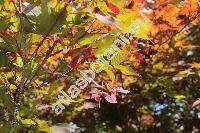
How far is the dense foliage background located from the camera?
1345 millimetres

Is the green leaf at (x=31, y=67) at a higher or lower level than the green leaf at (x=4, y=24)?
lower

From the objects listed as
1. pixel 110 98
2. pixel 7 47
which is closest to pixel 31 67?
pixel 7 47

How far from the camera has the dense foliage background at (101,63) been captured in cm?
134

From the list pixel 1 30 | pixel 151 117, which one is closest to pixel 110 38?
pixel 1 30

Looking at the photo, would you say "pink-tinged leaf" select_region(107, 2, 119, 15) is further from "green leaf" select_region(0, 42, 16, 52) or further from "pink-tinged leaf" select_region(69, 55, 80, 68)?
"green leaf" select_region(0, 42, 16, 52)

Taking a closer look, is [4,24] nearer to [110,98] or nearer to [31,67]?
[31,67]

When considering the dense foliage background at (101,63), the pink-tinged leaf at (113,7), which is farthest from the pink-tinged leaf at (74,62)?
the pink-tinged leaf at (113,7)

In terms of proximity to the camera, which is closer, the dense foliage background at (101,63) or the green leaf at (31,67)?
the dense foliage background at (101,63)

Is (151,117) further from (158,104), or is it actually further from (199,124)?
(199,124)

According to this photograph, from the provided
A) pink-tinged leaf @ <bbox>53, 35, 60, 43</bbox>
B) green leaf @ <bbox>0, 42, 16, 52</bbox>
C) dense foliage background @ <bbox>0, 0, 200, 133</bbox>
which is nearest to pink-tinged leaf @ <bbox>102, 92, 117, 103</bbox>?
dense foliage background @ <bbox>0, 0, 200, 133</bbox>

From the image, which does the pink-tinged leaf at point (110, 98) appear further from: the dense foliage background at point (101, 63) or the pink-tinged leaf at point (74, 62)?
the pink-tinged leaf at point (74, 62)

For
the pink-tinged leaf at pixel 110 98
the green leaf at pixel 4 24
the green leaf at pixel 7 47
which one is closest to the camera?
the green leaf at pixel 4 24

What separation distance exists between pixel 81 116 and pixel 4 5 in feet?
8.61

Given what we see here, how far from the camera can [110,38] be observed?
144 cm
